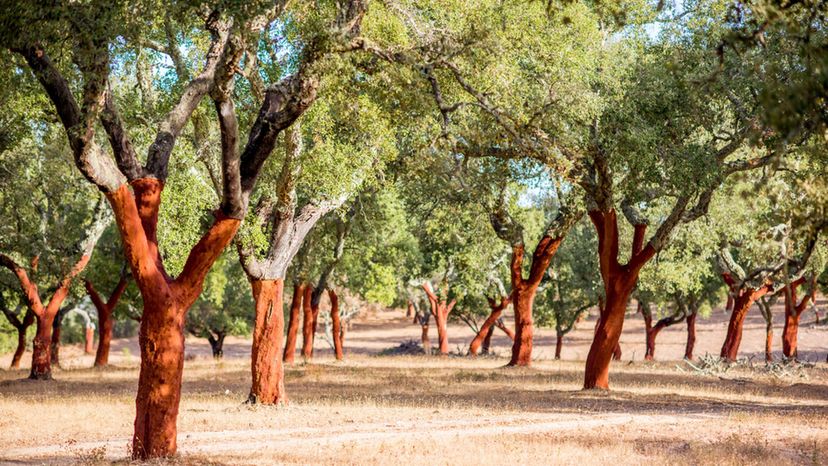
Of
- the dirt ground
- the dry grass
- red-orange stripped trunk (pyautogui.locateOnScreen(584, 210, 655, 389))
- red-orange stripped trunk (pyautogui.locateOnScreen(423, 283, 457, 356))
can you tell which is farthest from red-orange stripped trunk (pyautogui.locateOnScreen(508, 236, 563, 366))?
red-orange stripped trunk (pyautogui.locateOnScreen(423, 283, 457, 356))

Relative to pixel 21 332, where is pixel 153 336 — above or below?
above

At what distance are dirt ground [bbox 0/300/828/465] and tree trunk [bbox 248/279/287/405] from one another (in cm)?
49

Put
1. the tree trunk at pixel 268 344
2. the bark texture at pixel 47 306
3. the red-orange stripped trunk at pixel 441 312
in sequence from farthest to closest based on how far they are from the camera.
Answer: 1. the red-orange stripped trunk at pixel 441 312
2. the bark texture at pixel 47 306
3. the tree trunk at pixel 268 344

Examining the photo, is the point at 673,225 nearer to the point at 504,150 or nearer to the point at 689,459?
the point at 504,150

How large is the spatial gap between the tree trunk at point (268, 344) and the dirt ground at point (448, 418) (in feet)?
1.60

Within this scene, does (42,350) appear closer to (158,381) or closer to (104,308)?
(104,308)

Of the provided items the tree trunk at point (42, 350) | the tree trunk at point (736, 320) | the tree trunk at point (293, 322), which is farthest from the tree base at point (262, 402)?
the tree trunk at point (736, 320)

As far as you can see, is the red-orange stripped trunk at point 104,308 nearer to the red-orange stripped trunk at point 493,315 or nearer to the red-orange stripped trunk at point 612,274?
Answer: the red-orange stripped trunk at point 493,315

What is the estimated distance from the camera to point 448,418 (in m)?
17.2

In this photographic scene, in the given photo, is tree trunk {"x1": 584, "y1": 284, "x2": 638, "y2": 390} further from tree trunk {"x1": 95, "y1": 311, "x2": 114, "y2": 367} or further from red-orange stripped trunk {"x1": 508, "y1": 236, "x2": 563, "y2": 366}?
tree trunk {"x1": 95, "y1": 311, "x2": 114, "y2": 367}

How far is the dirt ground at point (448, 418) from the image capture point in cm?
1246

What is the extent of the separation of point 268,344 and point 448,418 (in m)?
4.02

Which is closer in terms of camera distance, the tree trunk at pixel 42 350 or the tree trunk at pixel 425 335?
the tree trunk at pixel 42 350

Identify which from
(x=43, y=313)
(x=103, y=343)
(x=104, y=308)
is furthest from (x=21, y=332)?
(x=43, y=313)
